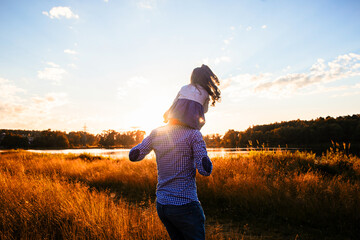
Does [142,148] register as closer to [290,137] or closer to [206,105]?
[206,105]

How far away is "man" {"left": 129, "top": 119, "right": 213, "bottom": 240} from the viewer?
144 centimetres

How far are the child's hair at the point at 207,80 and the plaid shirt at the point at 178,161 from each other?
44 centimetres

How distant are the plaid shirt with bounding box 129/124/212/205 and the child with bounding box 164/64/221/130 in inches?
3.5

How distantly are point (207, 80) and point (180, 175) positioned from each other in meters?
0.87

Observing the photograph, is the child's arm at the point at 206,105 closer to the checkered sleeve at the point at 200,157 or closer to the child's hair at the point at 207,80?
the child's hair at the point at 207,80

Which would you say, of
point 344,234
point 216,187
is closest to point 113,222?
point 216,187

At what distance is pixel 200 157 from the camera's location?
4.75ft

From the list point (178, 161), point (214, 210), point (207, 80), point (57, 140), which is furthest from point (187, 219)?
point (57, 140)

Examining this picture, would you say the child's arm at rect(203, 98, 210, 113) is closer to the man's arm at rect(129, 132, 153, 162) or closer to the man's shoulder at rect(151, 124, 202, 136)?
the man's shoulder at rect(151, 124, 202, 136)

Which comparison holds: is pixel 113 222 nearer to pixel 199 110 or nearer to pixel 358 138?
pixel 199 110

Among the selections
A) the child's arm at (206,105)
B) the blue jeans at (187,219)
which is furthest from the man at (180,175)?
the child's arm at (206,105)

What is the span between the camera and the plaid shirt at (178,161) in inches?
59.1

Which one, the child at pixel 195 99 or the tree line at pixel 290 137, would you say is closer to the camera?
the child at pixel 195 99

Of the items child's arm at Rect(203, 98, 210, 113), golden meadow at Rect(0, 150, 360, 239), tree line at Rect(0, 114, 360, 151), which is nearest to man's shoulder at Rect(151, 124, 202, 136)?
child's arm at Rect(203, 98, 210, 113)
